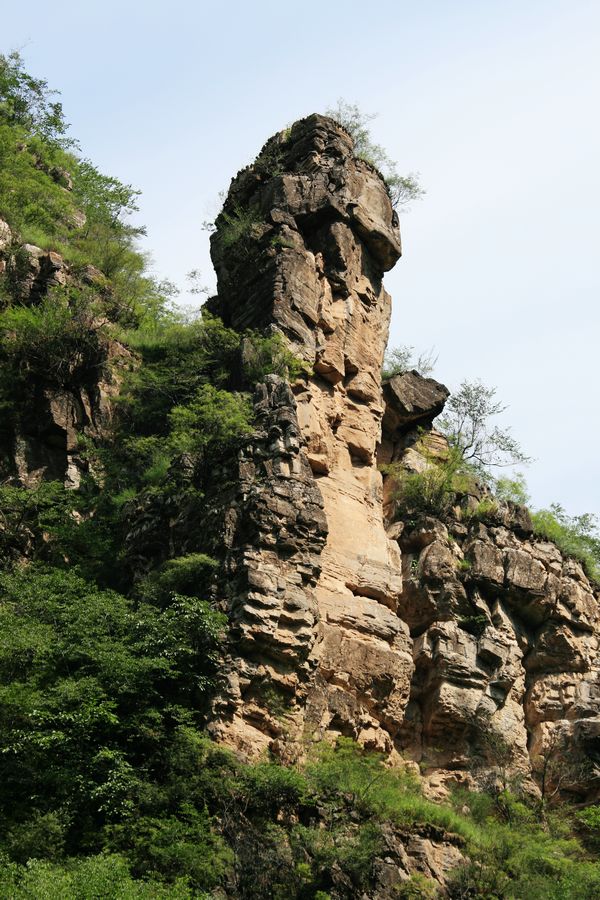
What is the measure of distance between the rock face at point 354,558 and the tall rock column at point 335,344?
51mm

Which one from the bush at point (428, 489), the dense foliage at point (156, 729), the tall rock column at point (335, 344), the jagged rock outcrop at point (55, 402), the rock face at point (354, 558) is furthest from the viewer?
the bush at point (428, 489)

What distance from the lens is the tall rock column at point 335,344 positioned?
88.1 ft

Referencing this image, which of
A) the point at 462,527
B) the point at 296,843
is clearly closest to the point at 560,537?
the point at 462,527

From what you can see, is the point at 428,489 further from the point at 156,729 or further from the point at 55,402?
the point at 156,729

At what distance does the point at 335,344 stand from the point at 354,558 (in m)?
6.08

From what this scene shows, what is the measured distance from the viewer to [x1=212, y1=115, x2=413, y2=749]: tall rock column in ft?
88.1

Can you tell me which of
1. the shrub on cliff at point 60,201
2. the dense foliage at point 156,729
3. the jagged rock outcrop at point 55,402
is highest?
the shrub on cliff at point 60,201

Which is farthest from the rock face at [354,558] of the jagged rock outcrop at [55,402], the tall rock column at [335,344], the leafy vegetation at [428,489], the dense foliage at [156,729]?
the jagged rock outcrop at [55,402]

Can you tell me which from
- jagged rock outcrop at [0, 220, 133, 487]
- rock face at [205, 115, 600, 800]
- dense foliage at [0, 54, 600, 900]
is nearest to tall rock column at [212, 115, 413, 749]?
rock face at [205, 115, 600, 800]

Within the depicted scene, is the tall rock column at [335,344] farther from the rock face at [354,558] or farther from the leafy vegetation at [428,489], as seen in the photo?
the leafy vegetation at [428,489]

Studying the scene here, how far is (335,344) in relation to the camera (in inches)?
1268

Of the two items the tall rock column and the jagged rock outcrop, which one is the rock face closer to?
the tall rock column

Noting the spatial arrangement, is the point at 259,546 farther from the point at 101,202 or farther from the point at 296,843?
the point at 101,202

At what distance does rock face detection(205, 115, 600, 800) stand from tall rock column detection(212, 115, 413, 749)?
5 centimetres
